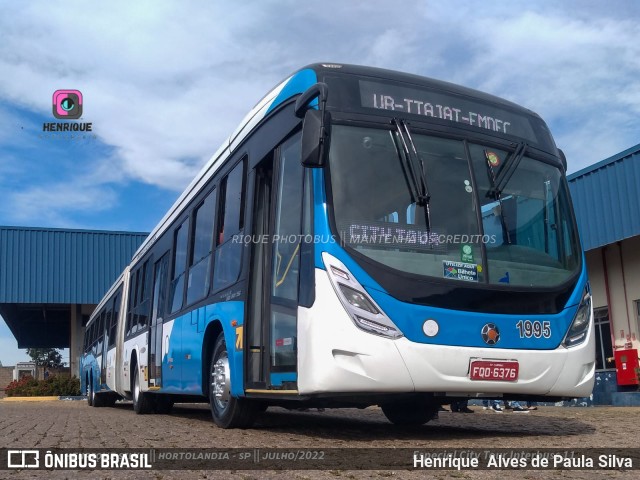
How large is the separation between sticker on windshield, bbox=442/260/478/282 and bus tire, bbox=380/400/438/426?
2.63 m

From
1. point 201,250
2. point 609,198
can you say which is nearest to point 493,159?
point 201,250

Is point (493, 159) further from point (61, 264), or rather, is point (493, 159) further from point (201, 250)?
point (61, 264)

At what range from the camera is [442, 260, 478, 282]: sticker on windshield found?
5.92m

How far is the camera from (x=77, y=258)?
120 ft

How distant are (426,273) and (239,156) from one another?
3067 mm

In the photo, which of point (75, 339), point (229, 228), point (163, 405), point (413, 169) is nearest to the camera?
point (413, 169)

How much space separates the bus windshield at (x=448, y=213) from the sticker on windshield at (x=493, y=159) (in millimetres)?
10

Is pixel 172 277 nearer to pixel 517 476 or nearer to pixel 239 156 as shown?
pixel 239 156

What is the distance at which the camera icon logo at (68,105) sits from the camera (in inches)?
816

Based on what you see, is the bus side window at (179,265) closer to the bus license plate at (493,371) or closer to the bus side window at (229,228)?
the bus side window at (229,228)

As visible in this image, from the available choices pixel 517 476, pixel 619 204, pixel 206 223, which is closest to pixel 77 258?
pixel 619 204

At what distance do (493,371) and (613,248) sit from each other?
14120 mm

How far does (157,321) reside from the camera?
37.8 feet

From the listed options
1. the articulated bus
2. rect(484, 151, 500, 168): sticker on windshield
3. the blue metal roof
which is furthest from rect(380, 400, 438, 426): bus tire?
the blue metal roof
